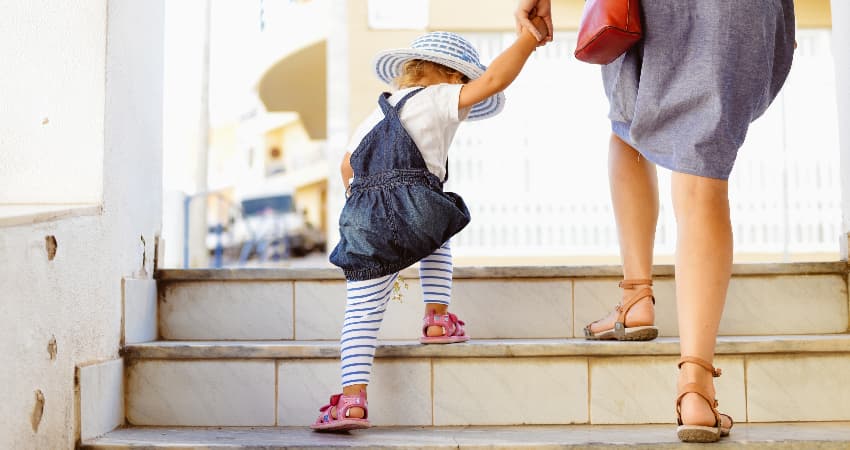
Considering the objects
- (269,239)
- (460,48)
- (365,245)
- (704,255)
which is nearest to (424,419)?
(365,245)

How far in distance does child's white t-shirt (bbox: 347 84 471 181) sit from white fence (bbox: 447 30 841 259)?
16.3ft

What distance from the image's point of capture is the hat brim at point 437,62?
227 cm

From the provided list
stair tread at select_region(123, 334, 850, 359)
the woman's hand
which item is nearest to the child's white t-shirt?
the woman's hand

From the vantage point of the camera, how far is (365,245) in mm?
2131

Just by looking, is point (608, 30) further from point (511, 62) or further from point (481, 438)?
point (481, 438)

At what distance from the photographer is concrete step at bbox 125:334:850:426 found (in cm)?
210

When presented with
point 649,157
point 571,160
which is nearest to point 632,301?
point 649,157

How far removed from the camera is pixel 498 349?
2143 mm

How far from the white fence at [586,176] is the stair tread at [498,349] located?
16.6 feet

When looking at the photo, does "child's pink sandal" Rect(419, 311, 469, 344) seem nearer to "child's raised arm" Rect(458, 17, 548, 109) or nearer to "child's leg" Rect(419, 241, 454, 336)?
"child's leg" Rect(419, 241, 454, 336)

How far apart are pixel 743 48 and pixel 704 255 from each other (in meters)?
0.43

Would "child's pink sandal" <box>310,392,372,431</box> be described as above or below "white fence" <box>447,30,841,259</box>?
below

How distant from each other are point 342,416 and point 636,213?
2.93ft

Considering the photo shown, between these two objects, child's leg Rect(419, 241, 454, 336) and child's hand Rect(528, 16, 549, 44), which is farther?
child's leg Rect(419, 241, 454, 336)
